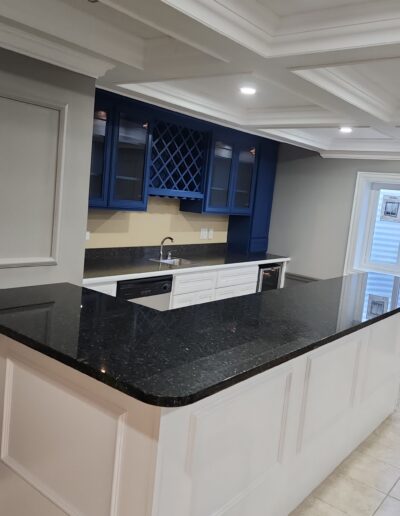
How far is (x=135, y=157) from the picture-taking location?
13.1 ft

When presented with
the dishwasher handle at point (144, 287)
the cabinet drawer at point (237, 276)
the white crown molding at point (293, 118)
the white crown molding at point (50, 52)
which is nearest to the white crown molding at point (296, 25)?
the white crown molding at point (50, 52)

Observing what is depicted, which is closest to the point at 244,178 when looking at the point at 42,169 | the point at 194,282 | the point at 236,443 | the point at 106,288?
the point at 194,282

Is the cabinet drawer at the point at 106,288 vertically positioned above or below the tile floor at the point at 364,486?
above

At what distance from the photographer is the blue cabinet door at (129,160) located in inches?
149

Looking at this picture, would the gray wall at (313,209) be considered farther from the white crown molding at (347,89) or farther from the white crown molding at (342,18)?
the white crown molding at (342,18)

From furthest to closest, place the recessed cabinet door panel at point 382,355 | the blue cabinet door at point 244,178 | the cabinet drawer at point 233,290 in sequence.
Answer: the blue cabinet door at point 244,178 < the cabinet drawer at point 233,290 < the recessed cabinet door panel at point 382,355

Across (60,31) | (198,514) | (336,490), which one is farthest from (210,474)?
(60,31)

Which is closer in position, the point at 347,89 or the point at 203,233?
the point at 347,89

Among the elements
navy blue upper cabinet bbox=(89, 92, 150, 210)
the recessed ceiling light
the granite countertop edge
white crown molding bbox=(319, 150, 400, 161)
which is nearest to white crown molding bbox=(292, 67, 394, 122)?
the recessed ceiling light

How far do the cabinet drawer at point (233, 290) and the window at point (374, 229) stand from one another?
1.20 m

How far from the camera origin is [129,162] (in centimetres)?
394

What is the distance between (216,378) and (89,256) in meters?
2.86

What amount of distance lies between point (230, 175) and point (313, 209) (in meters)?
1.20

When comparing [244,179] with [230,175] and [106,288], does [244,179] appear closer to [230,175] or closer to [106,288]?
[230,175]
